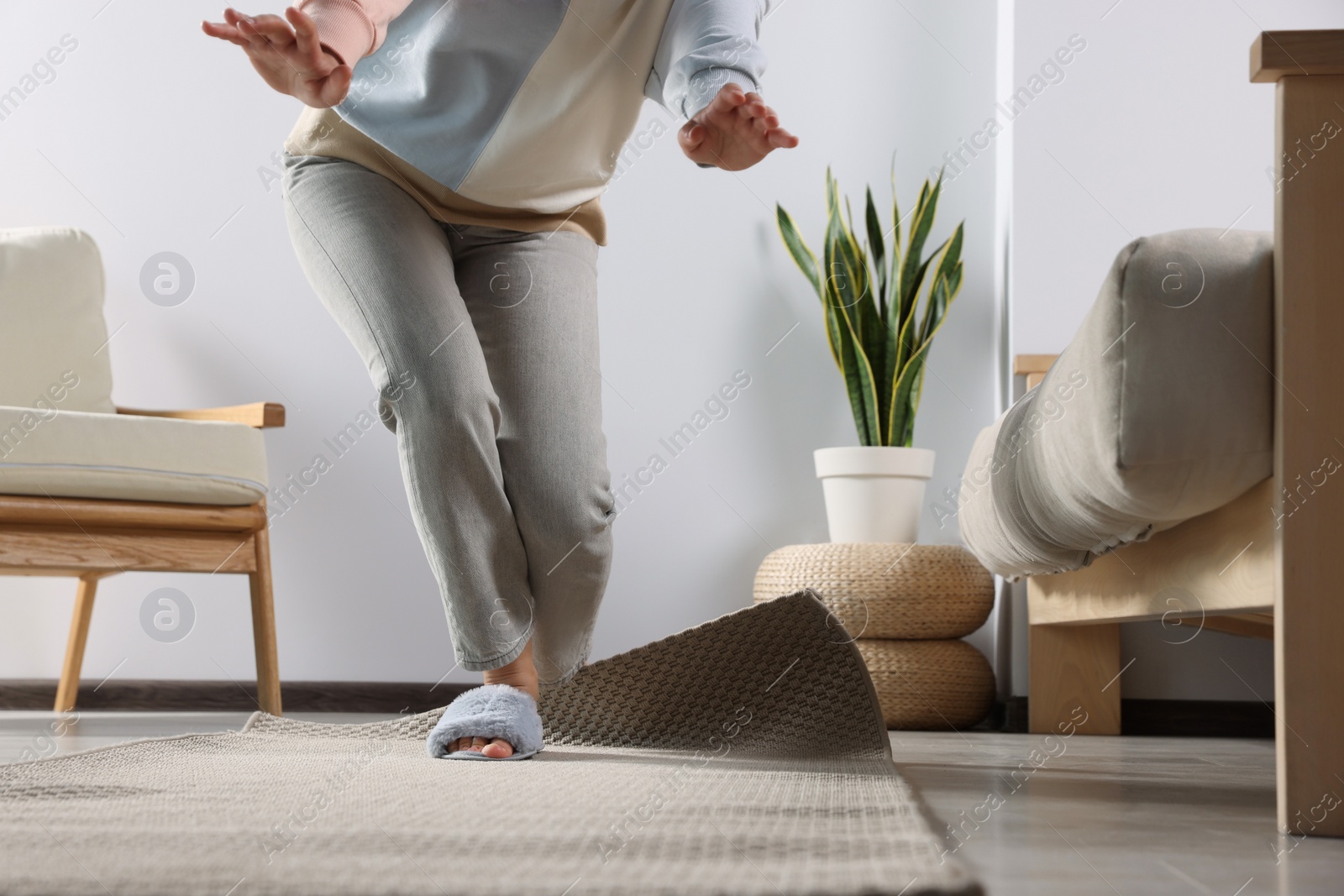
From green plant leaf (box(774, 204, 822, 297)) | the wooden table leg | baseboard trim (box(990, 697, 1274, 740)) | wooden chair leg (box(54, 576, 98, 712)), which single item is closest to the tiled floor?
the wooden table leg

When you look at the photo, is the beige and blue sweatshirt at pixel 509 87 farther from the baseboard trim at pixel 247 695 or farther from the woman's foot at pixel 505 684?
the baseboard trim at pixel 247 695

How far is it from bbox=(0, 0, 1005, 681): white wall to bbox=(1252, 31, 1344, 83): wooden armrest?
1.40 metres

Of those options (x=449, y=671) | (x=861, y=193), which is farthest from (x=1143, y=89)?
(x=449, y=671)

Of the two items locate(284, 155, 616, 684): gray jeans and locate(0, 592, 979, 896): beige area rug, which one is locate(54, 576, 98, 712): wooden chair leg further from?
locate(284, 155, 616, 684): gray jeans

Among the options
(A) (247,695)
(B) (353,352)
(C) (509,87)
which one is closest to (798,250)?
(B) (353,352)

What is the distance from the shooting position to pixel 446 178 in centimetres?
107

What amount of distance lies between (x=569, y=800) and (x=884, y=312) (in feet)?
4.82

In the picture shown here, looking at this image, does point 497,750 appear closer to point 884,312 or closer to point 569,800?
point 569,800

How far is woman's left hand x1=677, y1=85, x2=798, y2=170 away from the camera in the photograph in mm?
877

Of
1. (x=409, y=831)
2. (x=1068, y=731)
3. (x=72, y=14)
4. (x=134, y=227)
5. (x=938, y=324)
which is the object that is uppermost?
(x=72, y=14)

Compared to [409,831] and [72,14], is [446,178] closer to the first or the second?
[409,831]

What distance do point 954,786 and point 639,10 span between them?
0.78m

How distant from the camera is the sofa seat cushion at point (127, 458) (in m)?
1.53

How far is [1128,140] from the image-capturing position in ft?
6.49
